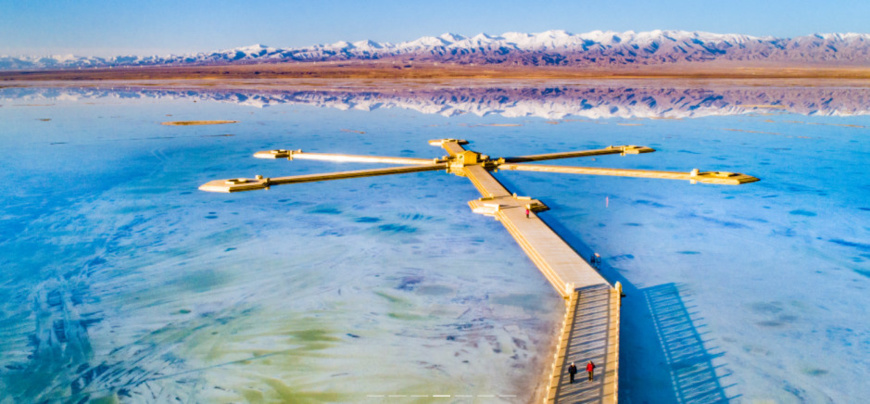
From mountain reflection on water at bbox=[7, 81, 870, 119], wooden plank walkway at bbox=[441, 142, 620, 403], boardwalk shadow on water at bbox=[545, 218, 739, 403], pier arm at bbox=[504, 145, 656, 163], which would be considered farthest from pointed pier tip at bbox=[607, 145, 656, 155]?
boardwalk shadow on water at bbox=[545, 218, 739, 403]

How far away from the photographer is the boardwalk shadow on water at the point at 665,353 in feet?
44.9

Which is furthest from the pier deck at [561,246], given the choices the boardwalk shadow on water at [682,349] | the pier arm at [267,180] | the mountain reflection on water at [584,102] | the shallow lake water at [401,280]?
the mountain reflection on water at [584,102]

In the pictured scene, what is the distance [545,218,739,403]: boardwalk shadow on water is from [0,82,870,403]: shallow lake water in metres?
0.08

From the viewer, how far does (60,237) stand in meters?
24.9

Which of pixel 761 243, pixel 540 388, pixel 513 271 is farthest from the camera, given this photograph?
pixel 761 243

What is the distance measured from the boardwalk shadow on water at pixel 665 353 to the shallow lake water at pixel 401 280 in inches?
3.1

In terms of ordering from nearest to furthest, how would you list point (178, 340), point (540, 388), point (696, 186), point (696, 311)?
point (540, 388) < point (178, 340) < point (696, 311) < point (696, 186)

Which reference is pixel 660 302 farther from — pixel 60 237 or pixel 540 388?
pixel 60 237

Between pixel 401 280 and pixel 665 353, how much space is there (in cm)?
1009

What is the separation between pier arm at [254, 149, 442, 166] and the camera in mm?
39781

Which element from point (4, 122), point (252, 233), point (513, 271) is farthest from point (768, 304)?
point (4, 122)

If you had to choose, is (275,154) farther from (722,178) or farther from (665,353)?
(665,353)

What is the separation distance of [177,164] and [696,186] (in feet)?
135

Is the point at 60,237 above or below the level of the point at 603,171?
below
